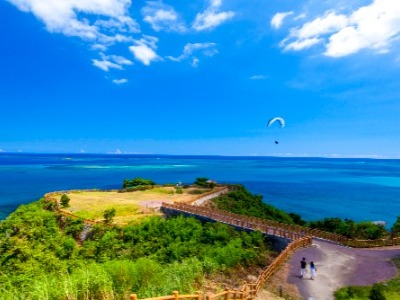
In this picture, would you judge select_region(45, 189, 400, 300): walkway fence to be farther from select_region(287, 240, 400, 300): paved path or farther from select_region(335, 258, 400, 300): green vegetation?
select_region(335, 258, 400, 300): green vegetation

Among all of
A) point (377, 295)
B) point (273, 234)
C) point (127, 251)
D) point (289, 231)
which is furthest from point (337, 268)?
point (127, 251)

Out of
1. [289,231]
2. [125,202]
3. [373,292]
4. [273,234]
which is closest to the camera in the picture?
[373,292]

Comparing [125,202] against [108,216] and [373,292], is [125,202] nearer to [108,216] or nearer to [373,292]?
[108,216]

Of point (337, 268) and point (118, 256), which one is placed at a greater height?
point (337, 268)

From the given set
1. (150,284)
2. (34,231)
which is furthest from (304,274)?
(34,231)

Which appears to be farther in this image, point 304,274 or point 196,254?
point 196,254

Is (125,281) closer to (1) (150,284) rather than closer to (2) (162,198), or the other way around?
(1) (150,284)

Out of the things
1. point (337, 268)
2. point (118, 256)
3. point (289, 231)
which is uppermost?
point (289, 231)
